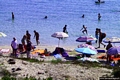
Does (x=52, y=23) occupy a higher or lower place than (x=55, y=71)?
higher

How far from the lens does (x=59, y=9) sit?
171 feet

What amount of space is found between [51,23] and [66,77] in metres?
25.5

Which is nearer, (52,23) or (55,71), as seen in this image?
(55,71)

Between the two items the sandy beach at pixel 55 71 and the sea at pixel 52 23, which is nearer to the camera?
the sandy beach at pixel 55 71

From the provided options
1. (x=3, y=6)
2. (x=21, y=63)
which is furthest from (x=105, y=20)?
(x=21, y=63)

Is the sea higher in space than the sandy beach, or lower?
higher

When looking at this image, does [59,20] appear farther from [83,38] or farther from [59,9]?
[83,38]

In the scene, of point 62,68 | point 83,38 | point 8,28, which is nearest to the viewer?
point 62,68

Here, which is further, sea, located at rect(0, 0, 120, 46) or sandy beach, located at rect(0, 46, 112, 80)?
sea, located at rect(0, 0, 120, 46)

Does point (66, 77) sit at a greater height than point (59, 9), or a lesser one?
lesser

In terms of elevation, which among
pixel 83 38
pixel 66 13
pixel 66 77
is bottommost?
pixel 66 77

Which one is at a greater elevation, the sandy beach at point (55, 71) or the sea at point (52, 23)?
the sea at point (52, 23)

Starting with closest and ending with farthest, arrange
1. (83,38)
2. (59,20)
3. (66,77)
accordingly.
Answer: (66,77)
(83,38)
(59,20)

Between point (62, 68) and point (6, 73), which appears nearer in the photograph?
point (6, 73)
